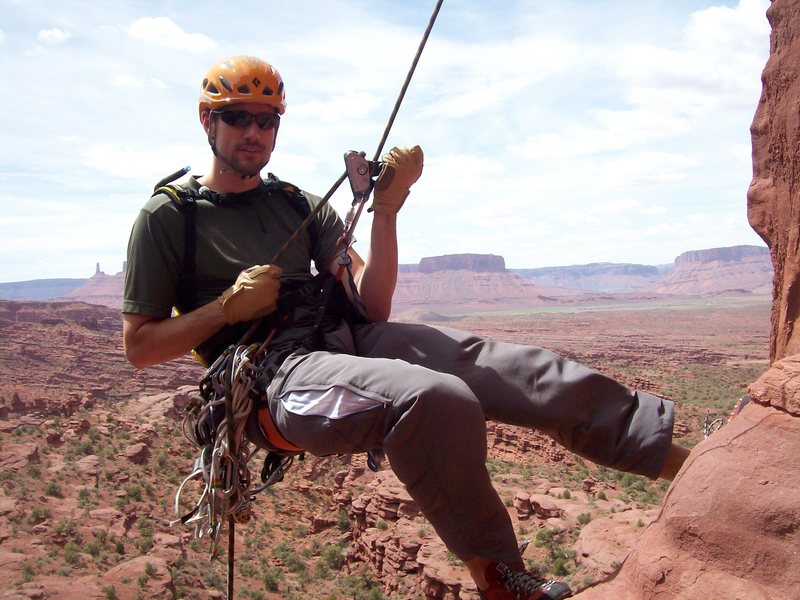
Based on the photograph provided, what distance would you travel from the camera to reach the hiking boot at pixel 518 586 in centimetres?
239

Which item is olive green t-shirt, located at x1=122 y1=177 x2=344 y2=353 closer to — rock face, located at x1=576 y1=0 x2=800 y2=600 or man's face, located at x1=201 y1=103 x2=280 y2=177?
man's face, located at x1=201 y1=103 x2=280 y2=177

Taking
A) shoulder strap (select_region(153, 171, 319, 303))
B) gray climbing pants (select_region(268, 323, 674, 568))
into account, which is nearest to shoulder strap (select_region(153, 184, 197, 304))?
shoulder strap (select_region(153, 171, 319, 303))

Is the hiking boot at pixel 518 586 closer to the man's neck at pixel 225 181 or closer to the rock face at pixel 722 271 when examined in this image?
the man's neck at pixel 225 181

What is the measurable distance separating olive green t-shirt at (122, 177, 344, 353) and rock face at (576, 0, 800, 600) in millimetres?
1791

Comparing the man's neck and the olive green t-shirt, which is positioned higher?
the man's neck

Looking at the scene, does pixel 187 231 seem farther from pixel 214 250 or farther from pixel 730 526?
pixel 730 526

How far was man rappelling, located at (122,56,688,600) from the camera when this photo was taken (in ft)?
7.92

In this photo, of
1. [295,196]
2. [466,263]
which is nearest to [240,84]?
[295,196]

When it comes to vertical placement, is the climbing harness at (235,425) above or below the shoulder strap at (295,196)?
below

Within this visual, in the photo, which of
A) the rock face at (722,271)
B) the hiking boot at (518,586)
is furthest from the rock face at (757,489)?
the rock face at (722,271)

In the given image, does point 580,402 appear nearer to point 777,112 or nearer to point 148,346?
point 777,112

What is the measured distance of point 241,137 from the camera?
3.48 metres

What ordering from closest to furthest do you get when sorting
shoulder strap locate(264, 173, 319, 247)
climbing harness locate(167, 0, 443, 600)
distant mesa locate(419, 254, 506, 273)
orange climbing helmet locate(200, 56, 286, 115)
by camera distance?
climbing harness locate(167, 0, 443, 600)
orange climbing helmet locate(200, 56, 286, 115)
shoulder strap locate(264, 173, 319, 247)
distant mesa locate(419, 254, 506, 273)

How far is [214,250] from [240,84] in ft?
2.84
